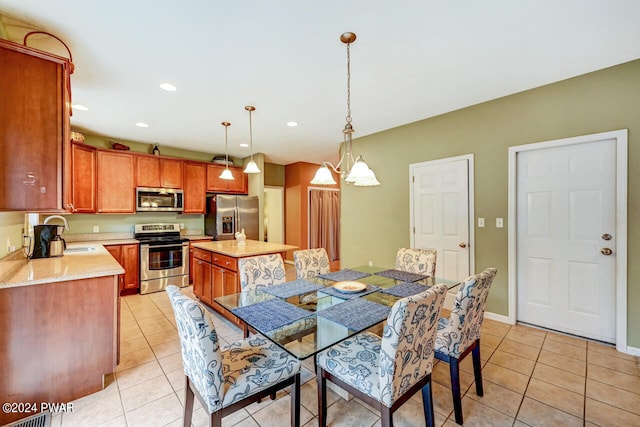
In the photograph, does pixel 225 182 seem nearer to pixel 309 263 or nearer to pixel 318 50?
pixel 309 263

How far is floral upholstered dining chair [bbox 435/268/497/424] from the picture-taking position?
1.59m

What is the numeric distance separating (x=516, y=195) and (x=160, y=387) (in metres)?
3.80

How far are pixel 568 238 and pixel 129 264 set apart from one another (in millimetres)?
5634

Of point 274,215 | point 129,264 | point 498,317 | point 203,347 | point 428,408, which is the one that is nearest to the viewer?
point 203,347

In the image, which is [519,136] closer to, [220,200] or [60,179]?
[60,179]

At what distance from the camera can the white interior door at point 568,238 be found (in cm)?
254

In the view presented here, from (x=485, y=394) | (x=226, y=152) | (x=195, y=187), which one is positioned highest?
(x=226, y=152)

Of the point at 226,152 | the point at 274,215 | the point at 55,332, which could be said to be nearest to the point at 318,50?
the point at 55,332

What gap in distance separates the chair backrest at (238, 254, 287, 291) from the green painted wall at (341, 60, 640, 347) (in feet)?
7.19

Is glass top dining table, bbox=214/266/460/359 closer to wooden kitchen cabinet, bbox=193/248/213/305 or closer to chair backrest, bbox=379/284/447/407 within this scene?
chair backrest, bbox=379/284/447/407

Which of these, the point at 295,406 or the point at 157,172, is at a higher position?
the point at 157,172

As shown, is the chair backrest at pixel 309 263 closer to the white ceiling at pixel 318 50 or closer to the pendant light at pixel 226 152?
the pendant light at pixel 226 152

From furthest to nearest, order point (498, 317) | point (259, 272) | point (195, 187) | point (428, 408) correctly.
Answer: point (195, 187), point (498, 317), point (259, 272), point (428, 408)

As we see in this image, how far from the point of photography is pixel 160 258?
4402 millimetres
